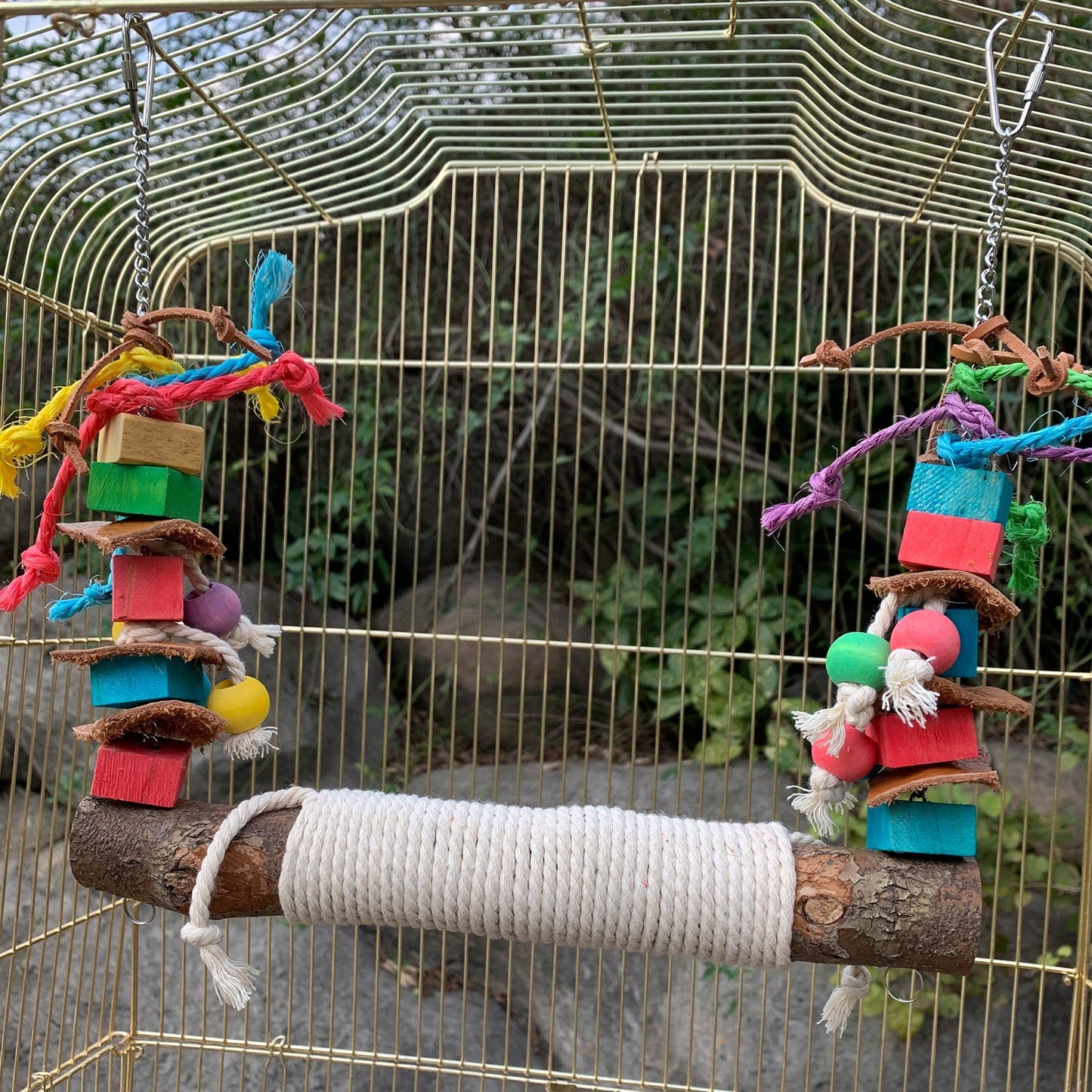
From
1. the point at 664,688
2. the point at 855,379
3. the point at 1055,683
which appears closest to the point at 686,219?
the point at 855,379

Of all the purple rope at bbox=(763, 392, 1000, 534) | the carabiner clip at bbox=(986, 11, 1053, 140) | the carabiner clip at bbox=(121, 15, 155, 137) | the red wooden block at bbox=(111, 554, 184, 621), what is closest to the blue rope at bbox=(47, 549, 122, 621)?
the red wooden block at bbox=(111, 554, 184, 621)

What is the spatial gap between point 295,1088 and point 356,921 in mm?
1103

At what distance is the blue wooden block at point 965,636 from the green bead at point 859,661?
42mm

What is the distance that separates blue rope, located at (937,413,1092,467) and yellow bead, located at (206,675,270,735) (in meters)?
0.56

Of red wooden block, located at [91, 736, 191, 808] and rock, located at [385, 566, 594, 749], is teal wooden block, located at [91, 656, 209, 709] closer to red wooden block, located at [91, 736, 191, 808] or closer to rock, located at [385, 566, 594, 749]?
red wooden block, located at [91, 736, 191, 808]

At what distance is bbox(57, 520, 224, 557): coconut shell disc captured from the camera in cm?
78

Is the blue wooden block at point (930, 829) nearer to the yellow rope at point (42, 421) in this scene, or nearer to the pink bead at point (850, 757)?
the pink bead at point (850, 757)

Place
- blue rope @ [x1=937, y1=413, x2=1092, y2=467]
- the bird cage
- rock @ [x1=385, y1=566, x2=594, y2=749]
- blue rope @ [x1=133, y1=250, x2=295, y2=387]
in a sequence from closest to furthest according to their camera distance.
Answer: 1. blue rope @ [x1=937, y1=413, x2=1092, y2=467]
2. blue rope @ [x1=133, y1=250, x2=295, y2=387]
3. the bird cage
4. rock @ [x1=385, y1=566, x2=594, y2=749]

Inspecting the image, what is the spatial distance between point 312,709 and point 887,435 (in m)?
1.71

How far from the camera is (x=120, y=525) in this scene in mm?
799

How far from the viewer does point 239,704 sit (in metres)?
0.85

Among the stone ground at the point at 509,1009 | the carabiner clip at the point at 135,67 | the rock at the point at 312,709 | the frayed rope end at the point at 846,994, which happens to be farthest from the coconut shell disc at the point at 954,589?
the rock at the point at 312,709

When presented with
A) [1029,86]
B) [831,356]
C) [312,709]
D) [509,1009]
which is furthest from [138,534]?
[312,709]

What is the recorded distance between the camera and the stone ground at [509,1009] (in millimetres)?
1624
